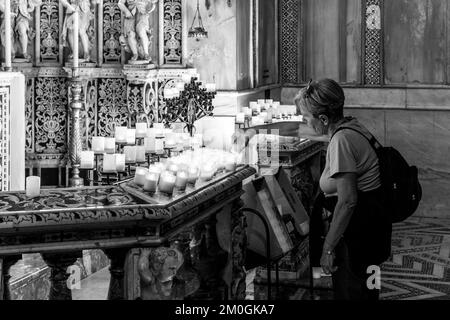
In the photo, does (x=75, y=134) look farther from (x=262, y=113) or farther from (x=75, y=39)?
(x=262, y=113)

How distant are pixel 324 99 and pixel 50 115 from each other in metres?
6.54

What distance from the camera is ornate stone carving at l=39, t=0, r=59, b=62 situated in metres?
10.5

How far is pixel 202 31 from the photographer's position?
10.4m

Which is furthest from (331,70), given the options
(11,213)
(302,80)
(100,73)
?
(11,213)

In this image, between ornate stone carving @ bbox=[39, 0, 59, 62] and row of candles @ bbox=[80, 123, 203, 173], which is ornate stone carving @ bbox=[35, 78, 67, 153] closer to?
ornate stone carving @ bbox=[39, 0, 59, 62]

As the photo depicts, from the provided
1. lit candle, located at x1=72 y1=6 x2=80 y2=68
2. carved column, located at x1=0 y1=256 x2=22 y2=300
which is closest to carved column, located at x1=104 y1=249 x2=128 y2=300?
carved column, located at x1=0 y1=256 x2=22 y2=300

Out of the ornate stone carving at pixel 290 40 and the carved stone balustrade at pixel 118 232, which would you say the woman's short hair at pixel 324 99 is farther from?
the ornate stone carving at pixel 290 40

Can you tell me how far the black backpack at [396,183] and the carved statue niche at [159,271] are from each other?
40.9 inches

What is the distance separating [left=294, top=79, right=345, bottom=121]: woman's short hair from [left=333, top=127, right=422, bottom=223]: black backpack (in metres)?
0.11

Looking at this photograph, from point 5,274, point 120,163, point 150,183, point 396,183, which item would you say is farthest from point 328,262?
point 5,274

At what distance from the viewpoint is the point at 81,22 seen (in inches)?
408

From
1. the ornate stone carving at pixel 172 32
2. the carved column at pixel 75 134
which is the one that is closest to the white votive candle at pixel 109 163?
the carved column at pixel 75 134

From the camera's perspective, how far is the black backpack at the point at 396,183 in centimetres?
450

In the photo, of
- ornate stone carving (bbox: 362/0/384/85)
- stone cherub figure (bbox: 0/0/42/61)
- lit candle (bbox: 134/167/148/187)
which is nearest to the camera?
lit candle (bbox: 134/167/148/187)
